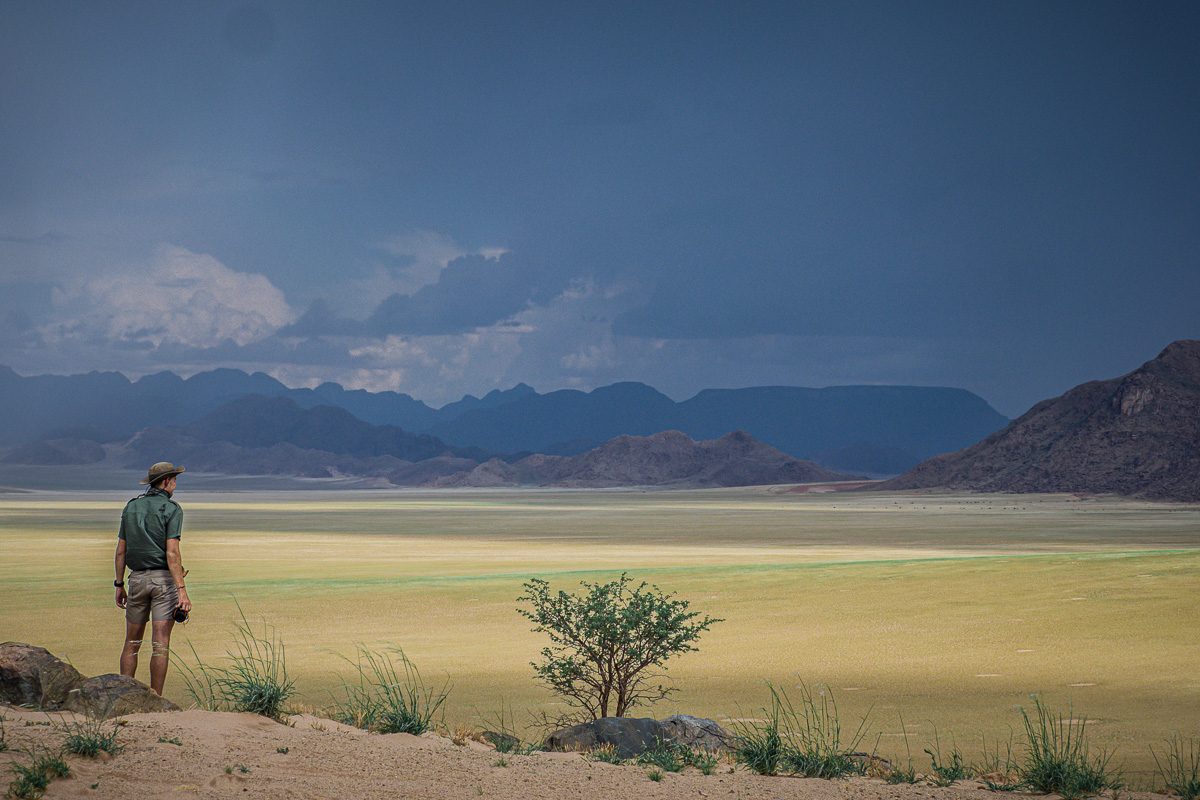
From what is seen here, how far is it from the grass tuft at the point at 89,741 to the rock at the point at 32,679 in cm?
105

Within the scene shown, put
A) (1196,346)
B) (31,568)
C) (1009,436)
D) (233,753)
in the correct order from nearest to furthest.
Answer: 1. (233,753)
2. (31,568)
3. (1196,346)
4. (1009,436)

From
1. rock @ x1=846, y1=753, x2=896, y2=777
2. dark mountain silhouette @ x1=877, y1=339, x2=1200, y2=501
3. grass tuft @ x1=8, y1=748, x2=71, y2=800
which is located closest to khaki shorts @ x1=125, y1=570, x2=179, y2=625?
grass tuft @ x1=8, y1=748, x2=71, y2=800

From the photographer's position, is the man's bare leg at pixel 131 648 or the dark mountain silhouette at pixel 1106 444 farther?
the dark mountain silhouette at pixel 1106 444

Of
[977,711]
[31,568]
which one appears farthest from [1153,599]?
[31,568]

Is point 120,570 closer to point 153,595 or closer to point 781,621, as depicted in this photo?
point 153,595

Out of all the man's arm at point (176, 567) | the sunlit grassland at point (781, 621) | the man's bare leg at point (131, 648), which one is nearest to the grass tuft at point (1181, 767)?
the sunlit grassland at point (781, 621)

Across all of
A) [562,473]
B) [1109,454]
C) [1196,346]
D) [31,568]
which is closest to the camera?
[31,568]

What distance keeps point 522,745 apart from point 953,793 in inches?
136

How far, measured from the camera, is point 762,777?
6551 millimetres

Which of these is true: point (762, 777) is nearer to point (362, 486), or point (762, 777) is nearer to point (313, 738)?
point (313, 738)

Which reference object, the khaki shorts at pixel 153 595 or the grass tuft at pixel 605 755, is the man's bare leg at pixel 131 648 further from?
the grass tuft at pixel 605 755

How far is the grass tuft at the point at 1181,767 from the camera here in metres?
6.15

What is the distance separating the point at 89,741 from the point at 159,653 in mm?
2231

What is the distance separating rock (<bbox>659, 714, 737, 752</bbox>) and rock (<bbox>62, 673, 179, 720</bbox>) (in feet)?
12.5
